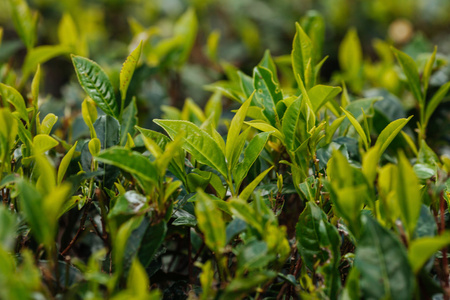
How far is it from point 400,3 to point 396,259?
9.69 feet

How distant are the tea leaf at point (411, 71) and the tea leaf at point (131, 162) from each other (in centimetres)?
85

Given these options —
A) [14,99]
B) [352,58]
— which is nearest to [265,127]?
[14,99]

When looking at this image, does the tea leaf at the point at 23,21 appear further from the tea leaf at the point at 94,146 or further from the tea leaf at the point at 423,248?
the tea leaf at the point at 423,248

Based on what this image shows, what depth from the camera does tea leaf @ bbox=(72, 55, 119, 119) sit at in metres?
1.23

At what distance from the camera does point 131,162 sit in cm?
93

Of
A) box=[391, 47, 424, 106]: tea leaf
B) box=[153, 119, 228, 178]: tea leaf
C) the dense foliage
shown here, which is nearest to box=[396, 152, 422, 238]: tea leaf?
the dense foliage

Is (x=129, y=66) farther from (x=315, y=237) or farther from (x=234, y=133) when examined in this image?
(x=315, y=237)

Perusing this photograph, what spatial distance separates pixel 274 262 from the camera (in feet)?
3.26

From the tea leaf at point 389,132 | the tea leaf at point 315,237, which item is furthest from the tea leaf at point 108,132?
the tea leaf at point 389,132

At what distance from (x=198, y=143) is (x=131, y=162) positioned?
20 centimetres

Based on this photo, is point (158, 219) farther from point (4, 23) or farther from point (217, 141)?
point (4, 23)

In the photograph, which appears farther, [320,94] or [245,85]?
[245,85]

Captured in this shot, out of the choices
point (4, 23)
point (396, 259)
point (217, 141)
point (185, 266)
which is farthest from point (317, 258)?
point (4, 23)

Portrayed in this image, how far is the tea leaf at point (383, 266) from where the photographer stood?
81 centimetres
